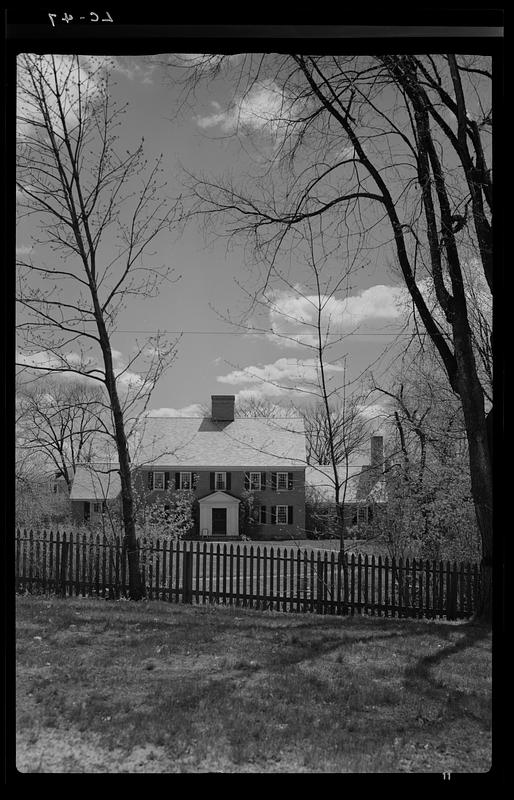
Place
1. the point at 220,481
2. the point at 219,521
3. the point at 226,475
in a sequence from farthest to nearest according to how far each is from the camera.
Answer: the point at 219,521 → the point at 226,475 → the point at 220,481

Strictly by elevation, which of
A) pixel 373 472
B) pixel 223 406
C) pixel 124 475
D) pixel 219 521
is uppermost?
pixel 223 406

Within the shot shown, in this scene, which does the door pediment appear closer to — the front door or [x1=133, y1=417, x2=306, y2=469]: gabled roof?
the front door

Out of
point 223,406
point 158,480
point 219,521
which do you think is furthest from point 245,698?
point 219,521

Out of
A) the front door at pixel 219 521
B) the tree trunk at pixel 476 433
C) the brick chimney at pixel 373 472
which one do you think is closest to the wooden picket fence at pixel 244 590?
the tree trunk at pixel 476 433

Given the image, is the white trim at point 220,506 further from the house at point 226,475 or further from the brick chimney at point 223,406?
the brick chimney at point 223,406

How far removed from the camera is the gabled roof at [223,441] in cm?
934

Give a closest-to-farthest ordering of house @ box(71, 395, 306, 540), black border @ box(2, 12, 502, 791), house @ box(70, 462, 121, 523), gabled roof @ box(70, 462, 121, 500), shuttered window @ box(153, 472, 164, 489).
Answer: black border @ box(2, 12, 502, 791), gabled roof @ box(70, 462, 121, 500), house @ box(70, 462, 121, 523), house @ box(71, 395, 306, 540), shuttered window @ box(153, 472, 164, 489)

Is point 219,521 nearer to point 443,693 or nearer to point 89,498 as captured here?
point 89,498

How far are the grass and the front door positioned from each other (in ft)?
36.8

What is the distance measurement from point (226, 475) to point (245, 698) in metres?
12.9

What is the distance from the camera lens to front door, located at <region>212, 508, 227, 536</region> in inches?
592

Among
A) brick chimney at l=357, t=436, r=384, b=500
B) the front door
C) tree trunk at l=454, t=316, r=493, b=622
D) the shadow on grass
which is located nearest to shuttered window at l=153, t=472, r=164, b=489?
brick chimney at l=357, t=436, r=384, b=500

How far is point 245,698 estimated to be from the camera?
8.34 ft
